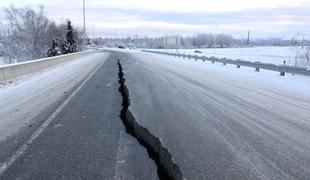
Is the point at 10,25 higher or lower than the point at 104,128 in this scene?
higher

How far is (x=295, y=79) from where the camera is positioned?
1925 cm

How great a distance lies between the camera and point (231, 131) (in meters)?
7.26

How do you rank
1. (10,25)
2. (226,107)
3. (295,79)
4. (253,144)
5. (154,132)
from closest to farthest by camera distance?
(253,144)
(154,132)
(226,107)
(295,79)
(10,25)

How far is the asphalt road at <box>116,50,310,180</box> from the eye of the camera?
5.13 metres

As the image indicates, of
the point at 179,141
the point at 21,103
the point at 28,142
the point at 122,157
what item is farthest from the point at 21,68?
the point at 122,157

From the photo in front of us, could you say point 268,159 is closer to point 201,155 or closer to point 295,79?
point 201,155

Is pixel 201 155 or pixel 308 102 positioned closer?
pixel 201 155

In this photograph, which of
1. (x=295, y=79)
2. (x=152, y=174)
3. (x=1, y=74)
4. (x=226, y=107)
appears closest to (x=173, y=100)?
(x=226, y=107)

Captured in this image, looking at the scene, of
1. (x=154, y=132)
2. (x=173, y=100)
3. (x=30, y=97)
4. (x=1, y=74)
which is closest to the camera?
(x=154, y=132)

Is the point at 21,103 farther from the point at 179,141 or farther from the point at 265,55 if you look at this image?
the point at 265,55

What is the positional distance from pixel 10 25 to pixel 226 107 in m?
80.6

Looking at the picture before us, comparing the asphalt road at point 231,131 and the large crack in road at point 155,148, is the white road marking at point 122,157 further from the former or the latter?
the asphalt road at point 231,131

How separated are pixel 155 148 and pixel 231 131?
1941 millimetres

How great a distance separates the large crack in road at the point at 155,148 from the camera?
4.88 meters
